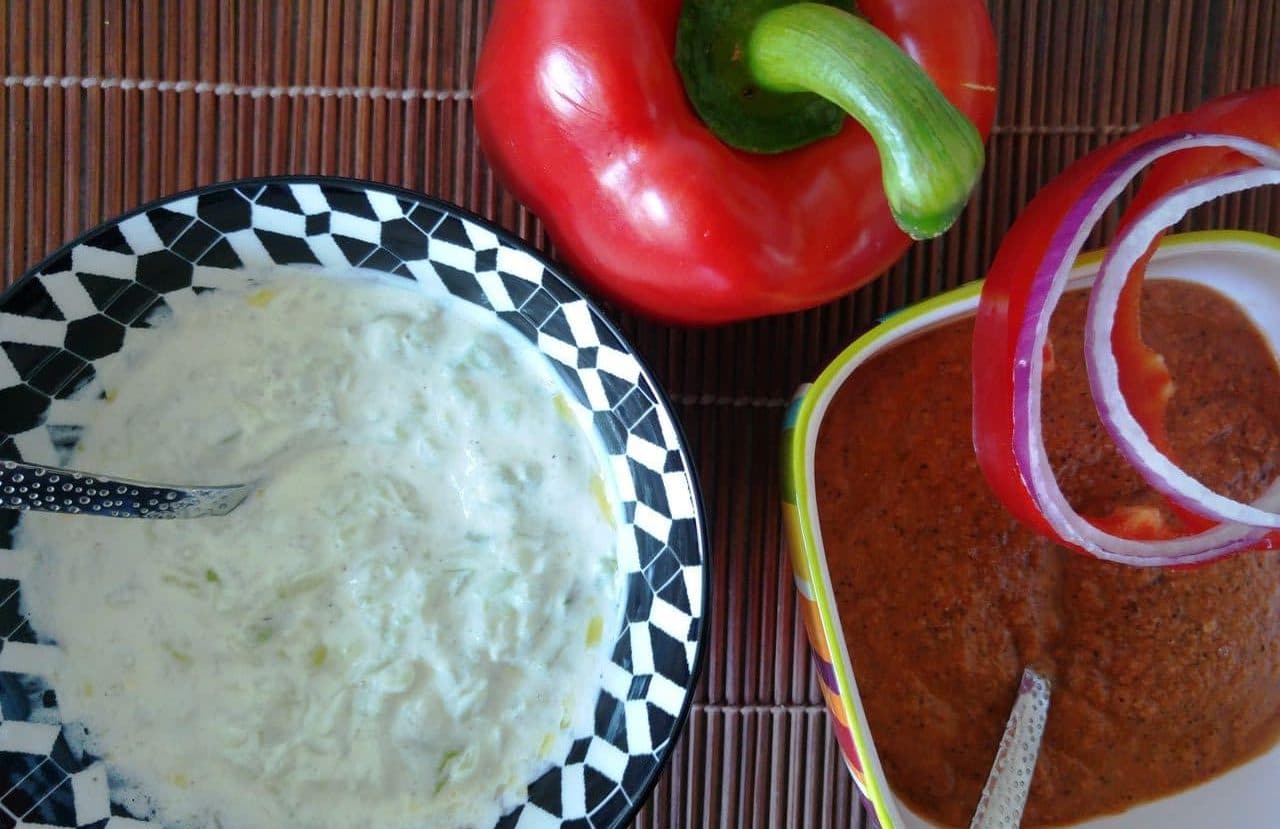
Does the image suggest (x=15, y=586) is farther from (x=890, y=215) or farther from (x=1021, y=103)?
(x=1021, y=103)

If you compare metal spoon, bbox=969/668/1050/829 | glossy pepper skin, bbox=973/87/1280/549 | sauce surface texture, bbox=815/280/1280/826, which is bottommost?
metal spoon, bbox=969/668/1050/829

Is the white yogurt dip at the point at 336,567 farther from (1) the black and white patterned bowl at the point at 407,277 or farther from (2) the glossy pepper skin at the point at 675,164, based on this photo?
(2) the glossy pepper skin at the point at 675,164

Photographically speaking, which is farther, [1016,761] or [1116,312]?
[1016,761]

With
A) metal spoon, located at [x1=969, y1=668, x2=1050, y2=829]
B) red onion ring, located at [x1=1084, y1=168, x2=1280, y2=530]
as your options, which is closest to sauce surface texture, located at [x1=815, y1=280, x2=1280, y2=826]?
metal spoon, located at [x1=969, y1=668, x2=1050, y2=829]

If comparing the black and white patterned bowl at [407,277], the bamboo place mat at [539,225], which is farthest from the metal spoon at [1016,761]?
the black and white patterned bowl at [407,277]

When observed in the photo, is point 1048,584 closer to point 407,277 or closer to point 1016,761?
point 1016,761

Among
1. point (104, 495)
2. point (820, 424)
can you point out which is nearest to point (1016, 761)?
point (820, 424)

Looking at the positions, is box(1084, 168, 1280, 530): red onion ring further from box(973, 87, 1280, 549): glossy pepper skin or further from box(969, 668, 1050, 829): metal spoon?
box(969, 668, 1050, 829): metal spoon
